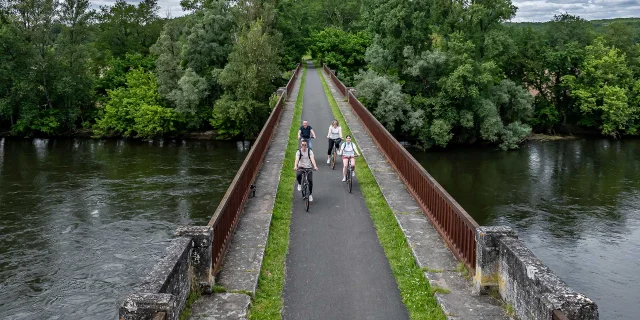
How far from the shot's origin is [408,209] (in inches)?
487

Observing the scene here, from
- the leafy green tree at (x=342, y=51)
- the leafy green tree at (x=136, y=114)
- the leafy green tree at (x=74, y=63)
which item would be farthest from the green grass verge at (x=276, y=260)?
the leafy green tree at (x=342, y=51)

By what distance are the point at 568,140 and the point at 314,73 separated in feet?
83.3

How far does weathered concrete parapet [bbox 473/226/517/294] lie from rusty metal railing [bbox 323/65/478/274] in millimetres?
380

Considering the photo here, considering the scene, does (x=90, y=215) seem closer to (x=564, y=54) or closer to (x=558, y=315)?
(x=558, y=315)

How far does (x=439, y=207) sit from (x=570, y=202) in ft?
67.1

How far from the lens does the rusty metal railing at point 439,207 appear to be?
8.81m

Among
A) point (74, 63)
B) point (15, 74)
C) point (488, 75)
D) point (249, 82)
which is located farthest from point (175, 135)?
point (488, 75)

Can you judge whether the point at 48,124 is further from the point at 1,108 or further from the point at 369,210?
the point at 369,210

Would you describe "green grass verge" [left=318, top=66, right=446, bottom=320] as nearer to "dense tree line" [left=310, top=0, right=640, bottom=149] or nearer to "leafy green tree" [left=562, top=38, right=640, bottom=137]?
"dense tree line" [left=310, top=0, right=640, bottom=149]

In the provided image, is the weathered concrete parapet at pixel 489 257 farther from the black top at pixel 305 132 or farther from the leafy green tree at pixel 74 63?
the leafy green tree at pixel 74 63

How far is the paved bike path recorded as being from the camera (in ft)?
26.8

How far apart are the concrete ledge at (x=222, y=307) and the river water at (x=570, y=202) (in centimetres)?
1264

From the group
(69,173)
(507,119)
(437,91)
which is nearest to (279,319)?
(69,173)

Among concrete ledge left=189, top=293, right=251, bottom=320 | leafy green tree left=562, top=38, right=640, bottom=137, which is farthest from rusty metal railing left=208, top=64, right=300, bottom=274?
leafy green tree left=562, top=38, right=640, bottom=137
